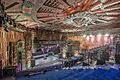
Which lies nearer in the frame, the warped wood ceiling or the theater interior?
the warped wood ceiling

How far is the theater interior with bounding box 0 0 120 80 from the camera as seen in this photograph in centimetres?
393

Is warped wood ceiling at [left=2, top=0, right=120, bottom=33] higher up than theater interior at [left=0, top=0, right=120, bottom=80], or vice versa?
warped wood ceiling at [left=2, top=0, right=120, bottom=33]

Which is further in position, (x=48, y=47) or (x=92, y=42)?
(x=92, y=42)

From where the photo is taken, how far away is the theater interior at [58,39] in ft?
12.9

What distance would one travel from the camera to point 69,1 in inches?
131

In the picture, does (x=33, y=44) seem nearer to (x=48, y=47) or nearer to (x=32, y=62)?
(x=32, y=62)

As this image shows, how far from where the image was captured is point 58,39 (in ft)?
36.1

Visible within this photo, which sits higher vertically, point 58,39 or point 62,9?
point 62,9

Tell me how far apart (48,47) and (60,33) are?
4.50 feet

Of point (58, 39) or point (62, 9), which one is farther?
point (58, 39)

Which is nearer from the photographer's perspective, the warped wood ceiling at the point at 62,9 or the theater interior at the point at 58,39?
the warped wood ceiling at the point at 62,9

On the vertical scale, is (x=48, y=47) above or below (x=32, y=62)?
above

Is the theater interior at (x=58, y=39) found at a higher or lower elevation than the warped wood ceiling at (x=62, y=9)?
lower

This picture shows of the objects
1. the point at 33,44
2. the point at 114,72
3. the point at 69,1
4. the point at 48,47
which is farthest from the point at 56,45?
the point at 69,1
